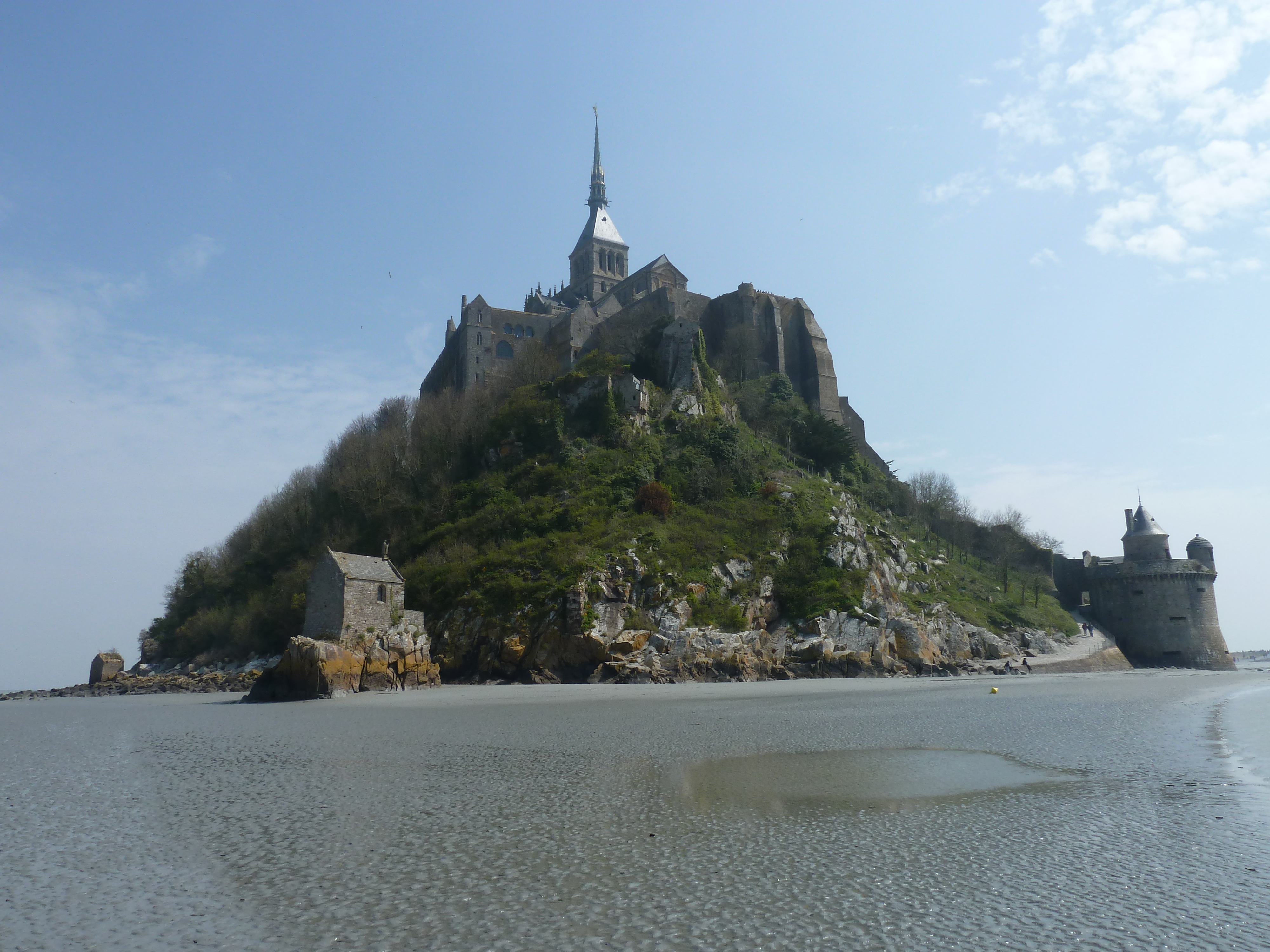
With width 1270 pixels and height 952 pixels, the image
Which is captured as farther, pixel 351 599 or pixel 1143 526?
pixel 1143 526

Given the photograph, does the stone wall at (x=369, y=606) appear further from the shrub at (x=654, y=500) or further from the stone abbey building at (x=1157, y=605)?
the stone abbey building at (x=1157, y=605)

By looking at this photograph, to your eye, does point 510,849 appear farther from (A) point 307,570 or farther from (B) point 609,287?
(B) point 609,287

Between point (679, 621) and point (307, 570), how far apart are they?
75.7ft

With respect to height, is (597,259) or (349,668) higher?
(597,259)

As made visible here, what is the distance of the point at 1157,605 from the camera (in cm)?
5456

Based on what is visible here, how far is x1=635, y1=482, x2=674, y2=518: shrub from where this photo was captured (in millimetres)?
42719

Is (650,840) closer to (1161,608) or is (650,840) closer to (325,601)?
(325,601)

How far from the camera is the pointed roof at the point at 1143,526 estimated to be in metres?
57.0

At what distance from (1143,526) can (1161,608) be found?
613 cm

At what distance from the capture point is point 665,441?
160ft

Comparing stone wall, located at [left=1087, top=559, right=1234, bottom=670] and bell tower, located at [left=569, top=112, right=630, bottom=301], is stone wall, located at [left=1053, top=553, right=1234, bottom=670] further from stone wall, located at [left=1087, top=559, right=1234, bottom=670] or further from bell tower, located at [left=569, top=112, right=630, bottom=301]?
bell tower, located at [left=569, top=112, right=630, bottom=301]

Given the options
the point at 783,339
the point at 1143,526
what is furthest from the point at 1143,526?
the point at 783,339

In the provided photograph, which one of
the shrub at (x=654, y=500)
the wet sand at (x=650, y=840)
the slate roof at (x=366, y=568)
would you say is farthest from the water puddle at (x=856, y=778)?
the shrub at (x=654, y=500)

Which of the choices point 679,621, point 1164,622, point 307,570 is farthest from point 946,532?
point 307,570
